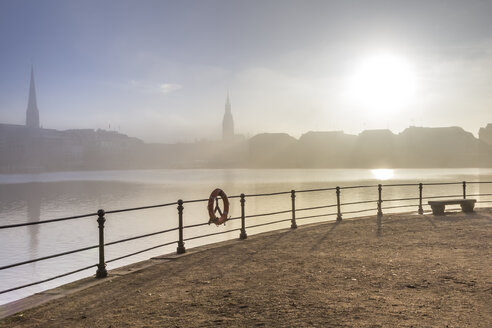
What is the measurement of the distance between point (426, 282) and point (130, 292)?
5551 mm

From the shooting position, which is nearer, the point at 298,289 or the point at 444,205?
the point at 298,289

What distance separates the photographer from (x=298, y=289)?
7.63 m

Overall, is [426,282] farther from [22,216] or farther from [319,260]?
[22,216]

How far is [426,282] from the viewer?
7.87 m

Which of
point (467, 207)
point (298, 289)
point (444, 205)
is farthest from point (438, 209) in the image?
point (298, 289)

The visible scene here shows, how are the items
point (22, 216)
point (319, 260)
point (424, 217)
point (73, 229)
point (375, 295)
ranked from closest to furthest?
point (375, 295) → point (319, 260) → point (424, 217) → point (73, 229) → point (22, 216)

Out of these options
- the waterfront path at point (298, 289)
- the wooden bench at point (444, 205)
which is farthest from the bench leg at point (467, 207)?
the waterfront path at point (298, 289)

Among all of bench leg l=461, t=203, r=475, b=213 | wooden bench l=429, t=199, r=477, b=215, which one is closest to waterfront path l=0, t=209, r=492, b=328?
wooden bench l=429, t=199, r=477, b=215

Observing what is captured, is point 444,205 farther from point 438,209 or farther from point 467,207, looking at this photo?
point 467,207

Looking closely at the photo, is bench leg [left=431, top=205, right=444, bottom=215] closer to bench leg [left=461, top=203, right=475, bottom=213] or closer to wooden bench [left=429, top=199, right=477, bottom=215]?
wooden bench [left=429, top=199, right=477, bottom=215]

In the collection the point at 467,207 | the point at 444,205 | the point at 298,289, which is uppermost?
the point at 444,205

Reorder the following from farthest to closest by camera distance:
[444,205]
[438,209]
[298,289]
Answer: [438,209] → [444,205] → [298,289]

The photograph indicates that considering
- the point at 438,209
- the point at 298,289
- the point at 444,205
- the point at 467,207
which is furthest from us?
the point at 467,207

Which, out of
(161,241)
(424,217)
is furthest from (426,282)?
(161,241)
